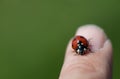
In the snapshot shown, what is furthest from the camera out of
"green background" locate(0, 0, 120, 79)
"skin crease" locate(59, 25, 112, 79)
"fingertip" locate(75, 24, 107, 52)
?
"green background" locate(0, 0, 120, 79)

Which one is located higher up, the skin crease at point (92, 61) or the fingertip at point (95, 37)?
the fingertip at point (95, 37)

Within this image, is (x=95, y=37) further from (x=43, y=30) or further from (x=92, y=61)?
(x=43, y=30)

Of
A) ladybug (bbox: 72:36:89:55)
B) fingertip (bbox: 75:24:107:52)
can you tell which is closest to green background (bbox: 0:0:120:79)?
ladybug (bbox: 72:36:89:55)

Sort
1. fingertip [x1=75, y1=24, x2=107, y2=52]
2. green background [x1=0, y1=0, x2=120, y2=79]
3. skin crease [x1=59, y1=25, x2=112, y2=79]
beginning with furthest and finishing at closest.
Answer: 1. green background [x1=0, y1=0, x2=120, y2=79]
2. fingertip [x1=75, y1=24, x2=107, y2=52]
3. skin crease [x1=59, y1=25, x2=112, y2=79]

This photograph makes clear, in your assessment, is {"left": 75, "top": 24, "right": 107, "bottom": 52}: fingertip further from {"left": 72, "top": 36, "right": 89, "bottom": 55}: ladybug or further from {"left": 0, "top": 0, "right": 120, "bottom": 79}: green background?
{"left": 0, "top": 0, "right": 120, "bottom": 79}: green background

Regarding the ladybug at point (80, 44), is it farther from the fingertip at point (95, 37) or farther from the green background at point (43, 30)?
the green background at point (43, 30)

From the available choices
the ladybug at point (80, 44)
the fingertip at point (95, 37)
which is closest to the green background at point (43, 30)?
the ladybug at point (80, 44)
